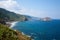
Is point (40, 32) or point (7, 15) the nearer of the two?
point (7, 15)

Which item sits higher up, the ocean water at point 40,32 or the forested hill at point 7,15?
the forested hill at point 7,15

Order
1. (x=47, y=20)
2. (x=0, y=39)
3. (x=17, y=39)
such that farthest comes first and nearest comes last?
(x=47, y=20) → (x=17, y=39) → (x=0, y=39)

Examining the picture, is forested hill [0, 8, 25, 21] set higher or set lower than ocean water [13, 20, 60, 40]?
higher

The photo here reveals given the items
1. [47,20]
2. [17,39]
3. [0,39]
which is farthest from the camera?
[47,20]

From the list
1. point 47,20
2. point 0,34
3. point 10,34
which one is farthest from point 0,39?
point 47,20

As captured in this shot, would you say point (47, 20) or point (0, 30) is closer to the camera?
point (0, 30)

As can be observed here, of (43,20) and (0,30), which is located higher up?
(0,30)

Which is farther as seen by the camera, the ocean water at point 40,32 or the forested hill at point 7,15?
the forested hill at point 7,15

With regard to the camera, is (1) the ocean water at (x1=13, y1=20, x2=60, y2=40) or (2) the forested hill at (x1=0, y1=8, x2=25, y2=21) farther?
(2) the forested hill at (x1=0, y1=8, x2=25, y2=21)

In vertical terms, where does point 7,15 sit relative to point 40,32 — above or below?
above

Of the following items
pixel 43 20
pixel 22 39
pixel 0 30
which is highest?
pixel 0 30

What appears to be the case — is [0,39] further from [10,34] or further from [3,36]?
[10,34]
